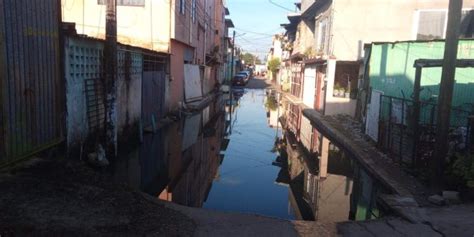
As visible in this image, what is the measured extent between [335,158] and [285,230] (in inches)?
309

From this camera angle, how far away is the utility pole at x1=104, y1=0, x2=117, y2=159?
10.7 m

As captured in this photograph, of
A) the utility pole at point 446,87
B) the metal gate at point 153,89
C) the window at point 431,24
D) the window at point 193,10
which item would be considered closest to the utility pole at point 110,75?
the metal gate at point 153,89

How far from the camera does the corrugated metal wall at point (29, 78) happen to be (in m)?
7.30

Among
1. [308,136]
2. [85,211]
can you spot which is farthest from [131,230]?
[308,136]

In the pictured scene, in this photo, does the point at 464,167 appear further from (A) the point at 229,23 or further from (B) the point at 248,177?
(A) the point at 229,23

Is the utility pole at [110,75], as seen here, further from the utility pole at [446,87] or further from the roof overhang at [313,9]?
the roof overhang at [313,9]

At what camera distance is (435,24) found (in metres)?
21.3

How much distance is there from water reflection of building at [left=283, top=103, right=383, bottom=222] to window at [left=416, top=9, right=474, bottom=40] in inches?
356

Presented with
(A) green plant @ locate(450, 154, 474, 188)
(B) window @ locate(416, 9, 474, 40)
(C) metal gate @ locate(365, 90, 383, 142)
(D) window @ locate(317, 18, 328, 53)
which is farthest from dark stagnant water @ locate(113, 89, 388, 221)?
(D) window @ locate(317, 18, 328, 53)

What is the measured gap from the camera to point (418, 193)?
8312 mm

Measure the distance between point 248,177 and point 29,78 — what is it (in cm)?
550

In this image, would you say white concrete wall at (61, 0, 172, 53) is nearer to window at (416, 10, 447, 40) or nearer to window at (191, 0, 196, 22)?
window at (191, 0, 196, 22)

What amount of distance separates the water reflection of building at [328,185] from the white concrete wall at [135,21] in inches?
359

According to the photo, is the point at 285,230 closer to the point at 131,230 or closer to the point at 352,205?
the point at 131,230
